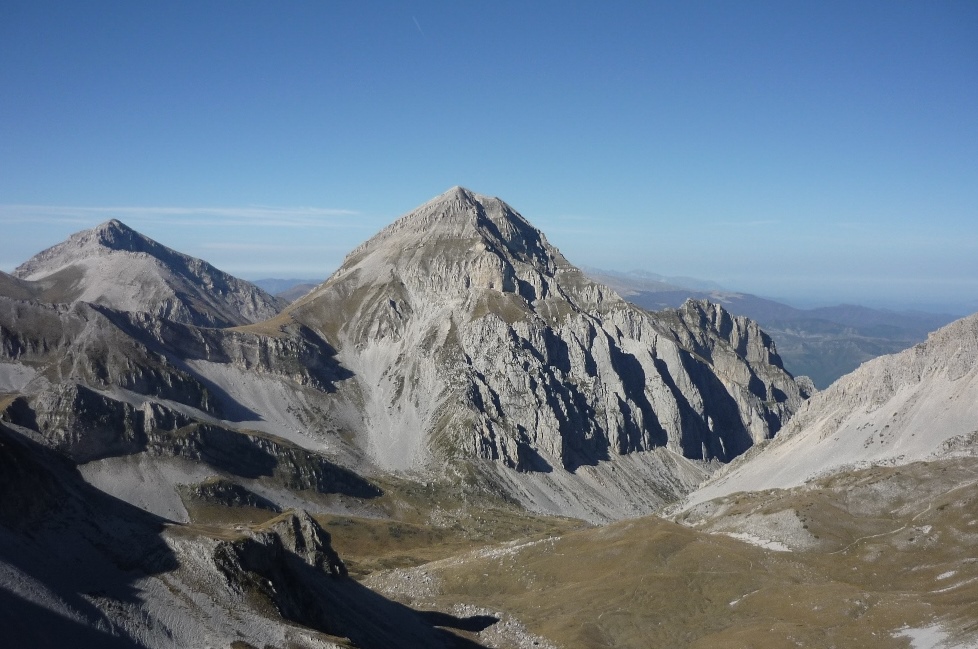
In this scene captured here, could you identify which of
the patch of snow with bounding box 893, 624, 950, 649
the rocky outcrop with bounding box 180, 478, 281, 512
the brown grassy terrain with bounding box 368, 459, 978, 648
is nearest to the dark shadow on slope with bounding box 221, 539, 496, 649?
the brown grassy terrain with bounding box 368, 459, 978, 648

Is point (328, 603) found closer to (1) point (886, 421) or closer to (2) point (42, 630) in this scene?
(2) point (42, 630)

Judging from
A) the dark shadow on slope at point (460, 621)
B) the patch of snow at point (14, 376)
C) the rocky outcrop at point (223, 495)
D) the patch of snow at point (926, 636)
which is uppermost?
the patch of snow at point (14, 376)

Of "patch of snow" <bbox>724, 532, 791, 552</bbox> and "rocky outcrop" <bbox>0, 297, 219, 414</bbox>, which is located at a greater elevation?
"rocky outcrop" <bbox>0, 297, 219, 414</bbox>

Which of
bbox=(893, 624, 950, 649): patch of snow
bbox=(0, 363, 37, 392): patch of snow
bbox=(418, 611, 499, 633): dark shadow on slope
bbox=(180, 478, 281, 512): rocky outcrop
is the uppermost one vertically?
bbox=(0, 363, 37, 392): patch of snow

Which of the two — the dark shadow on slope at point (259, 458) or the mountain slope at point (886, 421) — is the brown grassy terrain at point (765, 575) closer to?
the mountain slope at point (886, 421)

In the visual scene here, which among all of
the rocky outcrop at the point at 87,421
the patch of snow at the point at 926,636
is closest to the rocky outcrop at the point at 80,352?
the rocky outcrop at the point at 87,421

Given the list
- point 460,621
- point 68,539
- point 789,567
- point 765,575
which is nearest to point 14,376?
point 68,539

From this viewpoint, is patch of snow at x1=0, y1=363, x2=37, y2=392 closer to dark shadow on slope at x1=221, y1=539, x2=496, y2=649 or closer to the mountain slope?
dark shadow on slope at x1=221, y1=539, x2=496, y2=649

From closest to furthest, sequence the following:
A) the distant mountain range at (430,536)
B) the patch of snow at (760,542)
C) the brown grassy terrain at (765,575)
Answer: the distant mountain range at (430,536) → the brown grassy terrain at (765,575) → the patch of snow at (760,542)

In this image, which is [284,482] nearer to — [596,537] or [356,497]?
[356,497]
